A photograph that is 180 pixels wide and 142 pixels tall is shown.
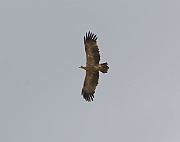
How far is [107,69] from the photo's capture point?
57.4 metres

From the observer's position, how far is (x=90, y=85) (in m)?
59.8

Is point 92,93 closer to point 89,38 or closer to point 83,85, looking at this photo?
point 83,85

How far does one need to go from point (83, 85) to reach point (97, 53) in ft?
12.2

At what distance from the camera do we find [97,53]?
57906 mm

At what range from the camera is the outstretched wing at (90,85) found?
194 ft

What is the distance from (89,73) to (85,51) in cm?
212

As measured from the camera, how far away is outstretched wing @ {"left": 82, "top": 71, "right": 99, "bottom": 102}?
59.1 m

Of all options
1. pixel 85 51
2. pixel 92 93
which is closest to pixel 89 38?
pixel 85 51

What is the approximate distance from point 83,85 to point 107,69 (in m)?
3.68

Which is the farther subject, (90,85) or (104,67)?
(90,85)

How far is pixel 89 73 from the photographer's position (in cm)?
5909

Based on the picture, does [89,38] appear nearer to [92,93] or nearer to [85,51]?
[85,51]

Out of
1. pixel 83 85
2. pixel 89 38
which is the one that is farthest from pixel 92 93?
pixel 89 38

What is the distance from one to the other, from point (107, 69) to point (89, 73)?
230 centimetres
